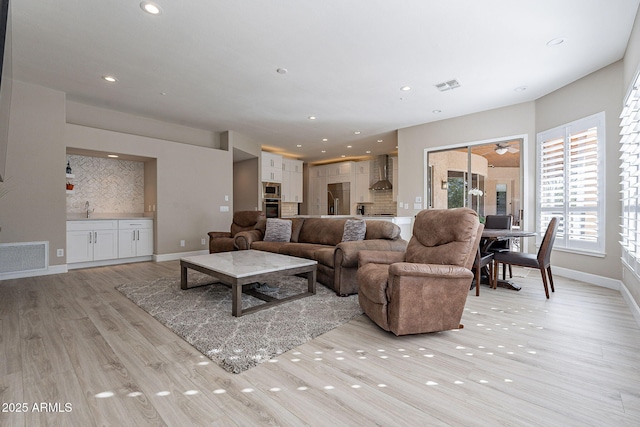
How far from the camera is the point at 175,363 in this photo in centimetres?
188

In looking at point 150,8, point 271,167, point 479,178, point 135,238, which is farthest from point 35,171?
point 479,178

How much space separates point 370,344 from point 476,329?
980 mm

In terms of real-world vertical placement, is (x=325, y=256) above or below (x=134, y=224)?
below

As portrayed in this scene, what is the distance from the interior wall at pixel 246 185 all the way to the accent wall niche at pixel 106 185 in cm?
270

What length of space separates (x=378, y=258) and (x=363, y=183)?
695 centimetres

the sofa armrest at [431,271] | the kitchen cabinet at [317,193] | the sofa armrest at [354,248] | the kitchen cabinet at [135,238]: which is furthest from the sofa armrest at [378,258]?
the kitchen cabinet at [317,193]

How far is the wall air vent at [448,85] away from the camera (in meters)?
4.23

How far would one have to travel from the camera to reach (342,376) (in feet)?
5.74

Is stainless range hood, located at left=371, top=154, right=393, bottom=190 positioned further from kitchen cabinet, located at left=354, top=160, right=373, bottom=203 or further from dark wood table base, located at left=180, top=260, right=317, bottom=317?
dark wood table base, located at left=180, top=260, right=317, bottom=317

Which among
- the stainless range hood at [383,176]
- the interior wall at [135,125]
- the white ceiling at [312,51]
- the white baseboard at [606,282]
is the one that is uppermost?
the white ceiling at [312,51]

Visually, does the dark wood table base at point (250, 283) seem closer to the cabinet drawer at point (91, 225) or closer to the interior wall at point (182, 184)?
the cabinet drawer at point (91, 225)

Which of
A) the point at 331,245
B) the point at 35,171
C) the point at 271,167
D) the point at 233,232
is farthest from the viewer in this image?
the point at 271,167

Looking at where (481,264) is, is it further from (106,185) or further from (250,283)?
(106,185)

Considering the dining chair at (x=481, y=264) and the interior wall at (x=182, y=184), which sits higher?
the interior wall at (x=182, y=184)
